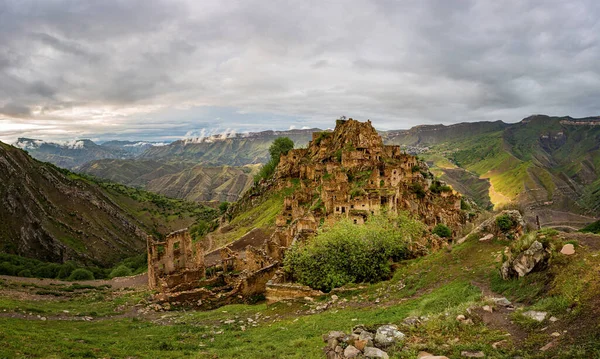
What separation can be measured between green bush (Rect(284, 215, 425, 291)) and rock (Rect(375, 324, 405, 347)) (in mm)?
13027

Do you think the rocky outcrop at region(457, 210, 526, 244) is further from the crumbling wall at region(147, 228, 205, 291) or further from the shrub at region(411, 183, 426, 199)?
the shrub at region(411, 183, 426, 199)

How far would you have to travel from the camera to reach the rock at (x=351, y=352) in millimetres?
11044

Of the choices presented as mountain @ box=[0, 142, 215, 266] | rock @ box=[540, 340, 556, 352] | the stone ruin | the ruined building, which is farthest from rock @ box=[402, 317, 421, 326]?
mountain @ box=[0, 142, 215, 266]

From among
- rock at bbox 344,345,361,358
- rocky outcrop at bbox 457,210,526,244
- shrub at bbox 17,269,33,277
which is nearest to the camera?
rock at bbox 344,345,361,358

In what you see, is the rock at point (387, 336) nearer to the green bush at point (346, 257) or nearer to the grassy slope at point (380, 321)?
the grassy slope at point (380, 321)

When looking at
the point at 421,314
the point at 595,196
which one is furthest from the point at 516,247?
the point at 595,196

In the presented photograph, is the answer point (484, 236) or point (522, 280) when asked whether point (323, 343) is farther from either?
point (484, 236)

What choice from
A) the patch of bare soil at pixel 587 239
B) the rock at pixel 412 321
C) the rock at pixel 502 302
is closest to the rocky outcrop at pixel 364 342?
the rock at pixel 412 321

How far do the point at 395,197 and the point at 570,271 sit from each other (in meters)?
36.8

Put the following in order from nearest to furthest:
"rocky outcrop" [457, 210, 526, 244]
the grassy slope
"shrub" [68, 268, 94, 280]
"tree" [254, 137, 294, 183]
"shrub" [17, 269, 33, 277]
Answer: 1. the grassy slope
2. "rocky outcrop" [457, 210, 526, 244]
3. "shrub" [17, 269, 33, 277]
4. "shrub" [68, 268, 94, 280]
5. "tree" [254, 137, 294, 183]

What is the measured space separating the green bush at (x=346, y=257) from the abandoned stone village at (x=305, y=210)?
1535mm

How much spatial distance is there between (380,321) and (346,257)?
10.8 m

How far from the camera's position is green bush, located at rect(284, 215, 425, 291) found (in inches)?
999

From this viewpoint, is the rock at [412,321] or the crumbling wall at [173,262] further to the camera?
the crumbling wall at [173,262]
